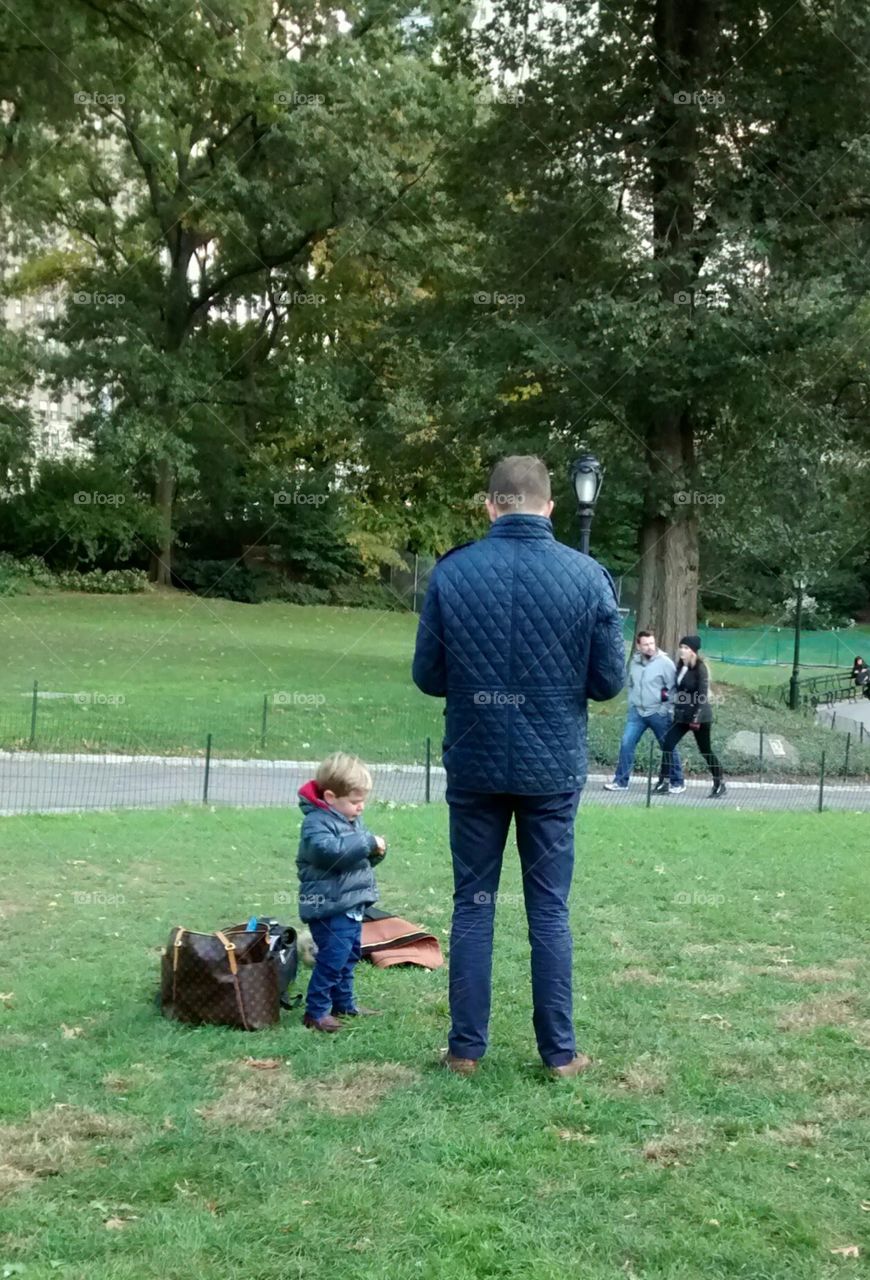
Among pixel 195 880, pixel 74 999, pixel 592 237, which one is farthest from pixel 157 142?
pixel 74 999

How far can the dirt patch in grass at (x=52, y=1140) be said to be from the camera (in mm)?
3531

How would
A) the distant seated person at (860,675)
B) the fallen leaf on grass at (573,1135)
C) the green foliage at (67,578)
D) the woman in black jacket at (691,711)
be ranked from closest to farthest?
the fallen leaf on grass at (573,1135) → the woman in black jacket at (691,711) → the distant seated person at (860,675) → the green foliage at (67,578)

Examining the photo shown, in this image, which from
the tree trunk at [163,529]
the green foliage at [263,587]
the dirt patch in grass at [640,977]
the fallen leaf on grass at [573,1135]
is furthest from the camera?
the green foliage at [263,587]

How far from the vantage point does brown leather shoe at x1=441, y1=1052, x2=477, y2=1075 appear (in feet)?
14.4

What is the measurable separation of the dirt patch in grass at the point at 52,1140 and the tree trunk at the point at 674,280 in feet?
55.3

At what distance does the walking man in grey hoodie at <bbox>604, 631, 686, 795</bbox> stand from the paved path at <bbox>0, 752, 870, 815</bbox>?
16.9 inches

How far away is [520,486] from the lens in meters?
4.44

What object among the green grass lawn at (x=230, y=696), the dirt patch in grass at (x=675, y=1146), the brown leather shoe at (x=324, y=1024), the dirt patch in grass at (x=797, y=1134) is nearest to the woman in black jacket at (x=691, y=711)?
the green grass lawn at (x=230, y=696)

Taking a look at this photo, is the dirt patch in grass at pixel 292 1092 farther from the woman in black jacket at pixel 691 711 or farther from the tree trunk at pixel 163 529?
the tree trunk at pixel 163 529

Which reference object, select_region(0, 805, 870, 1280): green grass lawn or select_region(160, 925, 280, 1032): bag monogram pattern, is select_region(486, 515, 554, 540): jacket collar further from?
select_region(160, 925, 280, 1032): bag monogram pattern

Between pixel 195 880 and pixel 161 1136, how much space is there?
4484 millimetres

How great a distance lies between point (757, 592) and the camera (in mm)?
35375

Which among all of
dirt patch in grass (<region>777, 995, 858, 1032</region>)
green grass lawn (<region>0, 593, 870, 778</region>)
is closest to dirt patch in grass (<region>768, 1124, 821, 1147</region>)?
dirt patch in grass (<region>777, 995, 858, 1032</region>)

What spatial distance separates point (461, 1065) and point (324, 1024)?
0.77 m
